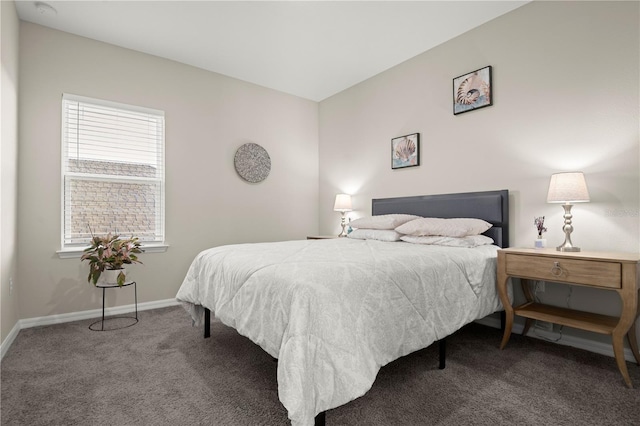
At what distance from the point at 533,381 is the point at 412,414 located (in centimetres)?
87

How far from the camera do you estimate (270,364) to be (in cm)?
210

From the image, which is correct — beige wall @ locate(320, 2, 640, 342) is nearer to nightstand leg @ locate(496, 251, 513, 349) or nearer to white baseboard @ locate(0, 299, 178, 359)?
nightstand leg @ locate(496, 251, 513, 349)

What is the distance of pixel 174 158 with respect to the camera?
3678 millimetres

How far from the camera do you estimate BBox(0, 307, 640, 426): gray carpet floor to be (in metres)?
1.56

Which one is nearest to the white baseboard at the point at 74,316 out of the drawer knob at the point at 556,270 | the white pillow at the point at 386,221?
the white pillow at the point at 386,221

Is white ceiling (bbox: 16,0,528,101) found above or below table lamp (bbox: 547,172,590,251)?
above

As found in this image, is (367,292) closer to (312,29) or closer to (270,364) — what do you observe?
(270,364)

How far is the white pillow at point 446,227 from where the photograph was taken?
2.59 m

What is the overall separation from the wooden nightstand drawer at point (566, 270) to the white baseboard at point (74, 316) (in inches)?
132

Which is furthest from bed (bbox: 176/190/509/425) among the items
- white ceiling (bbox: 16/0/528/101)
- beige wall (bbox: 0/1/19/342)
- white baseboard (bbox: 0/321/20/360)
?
white ceiling (bbox: 16/0/528/101)

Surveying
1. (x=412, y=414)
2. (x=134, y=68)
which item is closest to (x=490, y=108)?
(x=412, y=414)

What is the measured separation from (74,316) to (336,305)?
9.76 ft

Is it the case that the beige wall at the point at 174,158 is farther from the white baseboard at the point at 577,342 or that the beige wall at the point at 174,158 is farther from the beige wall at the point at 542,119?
the white baseboard at the point at 577,342

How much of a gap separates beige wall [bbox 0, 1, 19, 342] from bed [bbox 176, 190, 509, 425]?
131 cm
